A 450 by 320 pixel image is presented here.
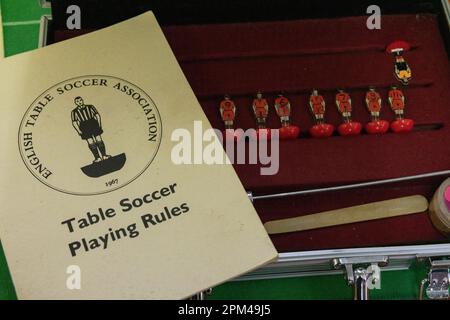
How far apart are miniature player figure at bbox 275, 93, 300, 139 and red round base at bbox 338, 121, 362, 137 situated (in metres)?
0.07

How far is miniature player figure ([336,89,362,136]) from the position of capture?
83 cm

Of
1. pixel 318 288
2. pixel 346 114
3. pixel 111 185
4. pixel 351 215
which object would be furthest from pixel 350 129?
pixel 111 185

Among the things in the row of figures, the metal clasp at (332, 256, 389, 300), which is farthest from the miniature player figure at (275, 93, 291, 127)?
the metal clasp at (332, 256, 389, 300)

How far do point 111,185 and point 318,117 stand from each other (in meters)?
0.35

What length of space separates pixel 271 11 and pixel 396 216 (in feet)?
1.29

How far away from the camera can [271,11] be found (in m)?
0.90

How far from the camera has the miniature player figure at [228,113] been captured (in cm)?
83

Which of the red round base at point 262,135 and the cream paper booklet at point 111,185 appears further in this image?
the red round base at point 262,135

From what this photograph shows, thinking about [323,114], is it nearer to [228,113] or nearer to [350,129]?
[350,129]

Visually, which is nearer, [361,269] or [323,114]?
[361,269]

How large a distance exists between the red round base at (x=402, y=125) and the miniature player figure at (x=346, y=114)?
0.06 m

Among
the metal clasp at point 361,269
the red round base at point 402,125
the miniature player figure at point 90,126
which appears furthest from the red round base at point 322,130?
the miniature player figure at point 90,126

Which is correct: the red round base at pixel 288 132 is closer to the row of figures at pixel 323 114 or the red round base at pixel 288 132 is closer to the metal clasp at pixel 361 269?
the row of figures at pixel 323 114

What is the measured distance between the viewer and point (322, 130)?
83cm
